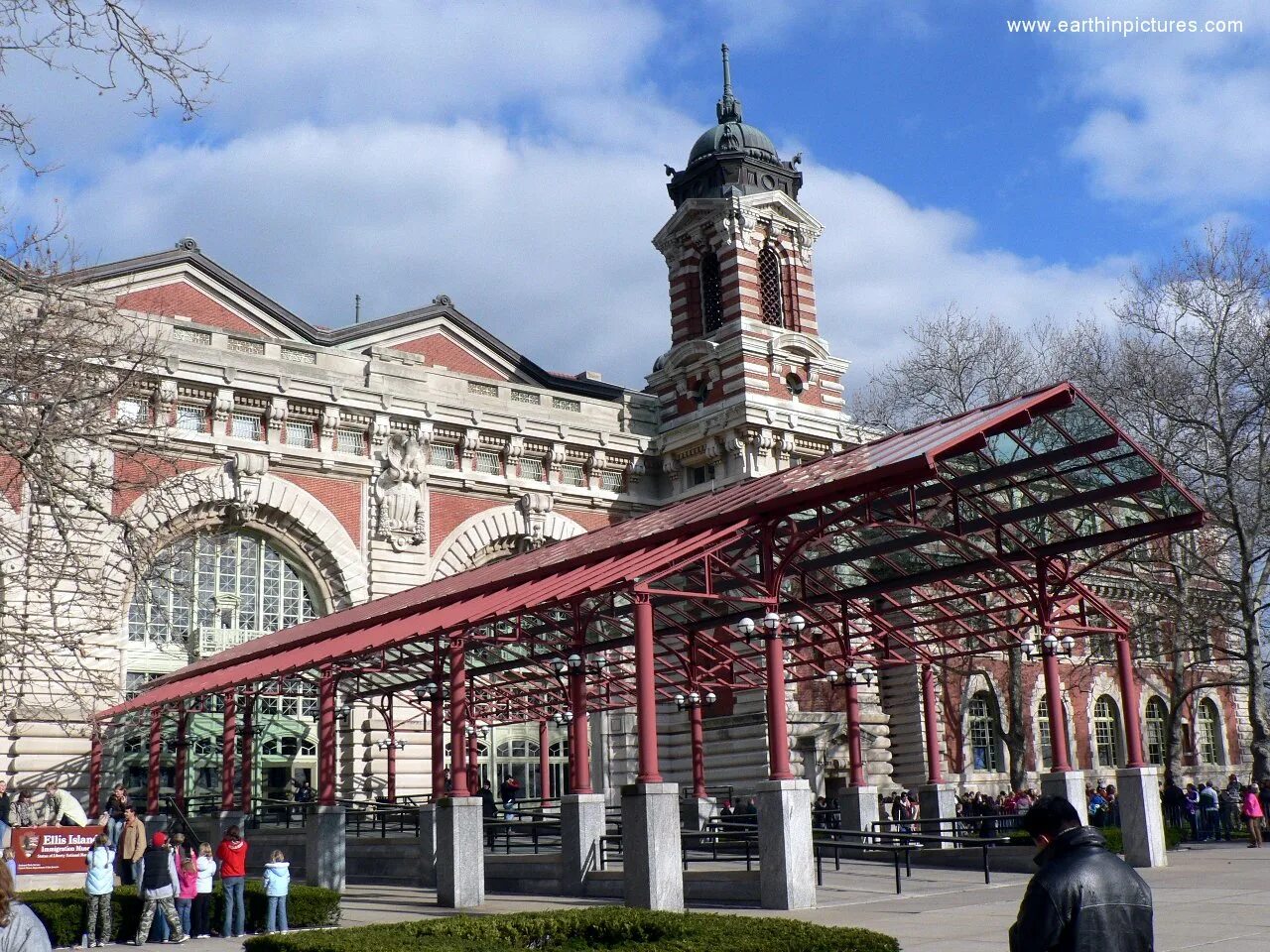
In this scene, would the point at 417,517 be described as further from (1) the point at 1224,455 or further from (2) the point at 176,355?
(1) the point at 1224,455

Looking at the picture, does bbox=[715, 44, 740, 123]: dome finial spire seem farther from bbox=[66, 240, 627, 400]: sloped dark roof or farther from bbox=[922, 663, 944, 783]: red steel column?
bbox=[922, 663, 944, 783]: red steel column

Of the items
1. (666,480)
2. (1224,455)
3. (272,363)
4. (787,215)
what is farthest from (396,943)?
(787,215)

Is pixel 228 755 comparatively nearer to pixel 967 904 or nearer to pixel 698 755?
pixel 698 755

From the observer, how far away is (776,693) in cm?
1892

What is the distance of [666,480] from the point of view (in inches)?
1913

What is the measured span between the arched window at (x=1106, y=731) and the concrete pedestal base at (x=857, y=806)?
27477 millimetres

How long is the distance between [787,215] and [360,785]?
2650cm

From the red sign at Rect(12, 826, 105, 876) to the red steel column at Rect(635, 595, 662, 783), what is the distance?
828cm

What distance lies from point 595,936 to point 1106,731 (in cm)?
4539

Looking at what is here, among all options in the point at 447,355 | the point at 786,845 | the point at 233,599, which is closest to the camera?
the point at 786,845

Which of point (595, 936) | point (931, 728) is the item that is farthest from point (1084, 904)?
point (931, 728)

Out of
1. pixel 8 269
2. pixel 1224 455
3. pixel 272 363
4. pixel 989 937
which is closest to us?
pixel 989 937

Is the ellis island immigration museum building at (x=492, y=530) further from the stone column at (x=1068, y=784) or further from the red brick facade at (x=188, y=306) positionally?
the stone column at (x=1068, y=784)

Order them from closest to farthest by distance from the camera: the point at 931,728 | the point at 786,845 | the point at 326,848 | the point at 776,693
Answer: the point at 786,845 < the point at 776,693 < the point at 326,848 < the point at 931,728
